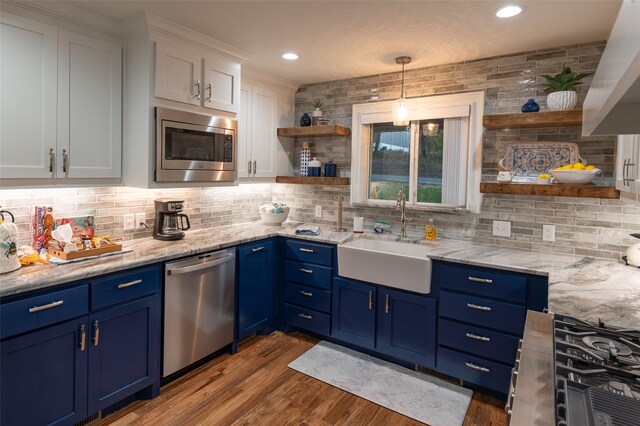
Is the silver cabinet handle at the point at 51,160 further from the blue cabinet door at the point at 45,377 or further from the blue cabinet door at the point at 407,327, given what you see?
the blue cabinet door at the point at 407,327

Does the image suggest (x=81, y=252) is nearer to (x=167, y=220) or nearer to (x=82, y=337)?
(x=82, y=337)

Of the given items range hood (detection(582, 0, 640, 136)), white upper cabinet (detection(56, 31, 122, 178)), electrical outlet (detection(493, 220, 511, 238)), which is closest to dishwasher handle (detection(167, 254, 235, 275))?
white upper cabinet (detection(56, 31, 122, 178))

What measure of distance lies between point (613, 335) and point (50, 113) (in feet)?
9.56

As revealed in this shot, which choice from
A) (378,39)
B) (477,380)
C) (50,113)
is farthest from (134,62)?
(477,380)

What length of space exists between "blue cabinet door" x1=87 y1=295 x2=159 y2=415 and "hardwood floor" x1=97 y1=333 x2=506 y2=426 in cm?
17

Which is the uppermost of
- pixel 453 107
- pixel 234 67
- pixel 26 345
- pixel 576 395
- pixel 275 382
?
pixel 234 67

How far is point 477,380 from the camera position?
2.55 metres

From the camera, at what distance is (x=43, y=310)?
1.86 meters

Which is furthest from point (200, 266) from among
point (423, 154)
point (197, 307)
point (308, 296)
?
point (423, 154)

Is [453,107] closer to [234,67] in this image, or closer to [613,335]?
[234,67]

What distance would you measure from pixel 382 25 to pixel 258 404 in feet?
8.38

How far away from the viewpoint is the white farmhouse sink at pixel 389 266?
2705mm

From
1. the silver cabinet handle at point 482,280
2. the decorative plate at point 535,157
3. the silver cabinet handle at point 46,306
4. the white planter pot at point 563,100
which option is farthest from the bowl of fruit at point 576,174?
the silver cabinet handle at point 46,306

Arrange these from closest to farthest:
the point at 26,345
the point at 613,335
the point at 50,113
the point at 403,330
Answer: the point at 613,335 < the point at 26,345 < the point at 50,113 < the point at 403,330
